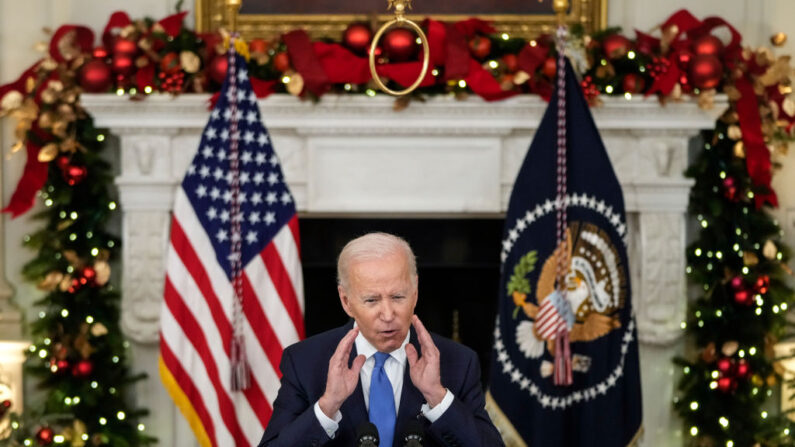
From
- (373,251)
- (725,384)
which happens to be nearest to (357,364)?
(373,251)

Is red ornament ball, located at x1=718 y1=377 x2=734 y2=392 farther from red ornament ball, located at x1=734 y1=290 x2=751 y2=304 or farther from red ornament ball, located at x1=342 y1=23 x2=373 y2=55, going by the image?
red ornament ball, located at x1=342 y1=23 x2=373 y2=55

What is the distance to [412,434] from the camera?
2213 mm

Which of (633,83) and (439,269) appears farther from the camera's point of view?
(439,269)

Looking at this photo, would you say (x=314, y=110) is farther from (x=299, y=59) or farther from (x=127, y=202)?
(x=127, y=202)

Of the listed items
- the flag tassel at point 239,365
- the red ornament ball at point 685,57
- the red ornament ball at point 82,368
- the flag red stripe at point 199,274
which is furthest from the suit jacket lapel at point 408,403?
the red ornament ball at point 685,57

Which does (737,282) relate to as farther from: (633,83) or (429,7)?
(429,7)

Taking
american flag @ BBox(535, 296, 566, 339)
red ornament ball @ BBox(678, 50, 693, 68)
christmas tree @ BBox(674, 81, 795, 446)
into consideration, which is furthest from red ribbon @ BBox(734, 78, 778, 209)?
american flag @ BBox(535, 296, 566, 339)

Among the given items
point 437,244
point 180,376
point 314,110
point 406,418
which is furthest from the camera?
point 437,244

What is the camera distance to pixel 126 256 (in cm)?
514

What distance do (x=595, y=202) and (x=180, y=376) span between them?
2007 millimetres

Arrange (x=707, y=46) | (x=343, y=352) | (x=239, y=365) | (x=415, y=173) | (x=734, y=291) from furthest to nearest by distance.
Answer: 1. (x=415, y=173)
2. (x=734, y=291)
3. (x=707, y=46)
4. (x=239, y=365)
5. (x=343, y=352)

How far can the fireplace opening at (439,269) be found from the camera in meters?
5.48

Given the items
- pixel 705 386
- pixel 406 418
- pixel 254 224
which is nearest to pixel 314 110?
pixel 254 224

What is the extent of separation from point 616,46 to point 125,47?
2.28 m
